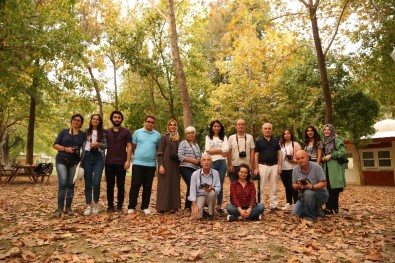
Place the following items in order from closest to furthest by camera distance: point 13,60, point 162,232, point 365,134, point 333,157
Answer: point 162,232
point 333,157
point 13,60
point 365,134

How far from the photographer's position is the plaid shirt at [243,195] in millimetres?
6895

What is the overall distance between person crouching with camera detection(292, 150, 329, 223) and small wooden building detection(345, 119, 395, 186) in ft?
57.8

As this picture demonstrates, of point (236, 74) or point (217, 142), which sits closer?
→ point (217, 142)

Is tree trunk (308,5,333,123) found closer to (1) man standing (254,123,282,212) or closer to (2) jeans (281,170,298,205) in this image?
(2) jeans (281,170,298,205)

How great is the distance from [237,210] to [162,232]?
1.70m

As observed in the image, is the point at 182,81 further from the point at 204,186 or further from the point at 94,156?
the point at 204,186

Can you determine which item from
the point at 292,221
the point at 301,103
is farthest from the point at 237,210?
the point at 301,103

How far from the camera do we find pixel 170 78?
2173 centimetres

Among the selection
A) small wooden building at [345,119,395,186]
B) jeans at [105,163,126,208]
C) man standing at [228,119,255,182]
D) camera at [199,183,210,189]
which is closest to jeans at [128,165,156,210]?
jeans at [105,163,126,208]

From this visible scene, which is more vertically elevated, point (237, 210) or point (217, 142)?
point (217, 142)

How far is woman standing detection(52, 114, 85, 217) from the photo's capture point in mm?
7000

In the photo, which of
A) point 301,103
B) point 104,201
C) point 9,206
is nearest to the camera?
point 9,206

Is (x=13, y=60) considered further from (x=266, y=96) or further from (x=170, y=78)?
(x=266, y=96)

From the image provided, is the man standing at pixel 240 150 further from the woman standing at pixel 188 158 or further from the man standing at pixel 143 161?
the man standing at pixel 143 161
